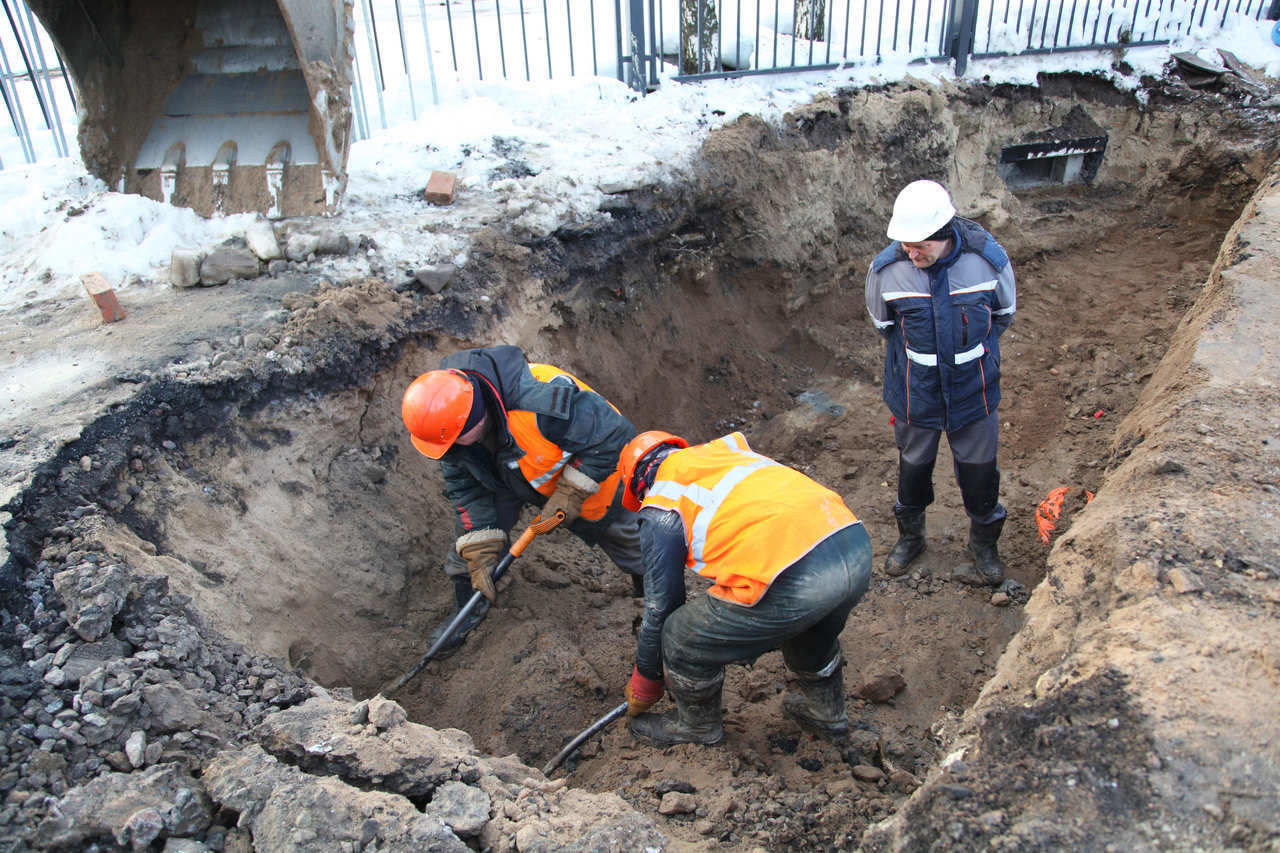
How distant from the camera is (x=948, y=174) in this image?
700cm

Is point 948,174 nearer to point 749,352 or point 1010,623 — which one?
point 749,352

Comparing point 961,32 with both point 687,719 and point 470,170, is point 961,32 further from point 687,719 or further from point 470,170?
point 687,719

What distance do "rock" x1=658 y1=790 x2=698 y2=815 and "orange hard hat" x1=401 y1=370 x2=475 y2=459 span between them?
63.3 inches

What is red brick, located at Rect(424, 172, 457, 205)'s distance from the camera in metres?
5.12

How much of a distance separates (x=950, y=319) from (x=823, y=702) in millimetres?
1720

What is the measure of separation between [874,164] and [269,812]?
6247 mm

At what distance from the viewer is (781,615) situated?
2715mm

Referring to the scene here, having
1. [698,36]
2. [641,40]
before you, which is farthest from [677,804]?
[698,36]

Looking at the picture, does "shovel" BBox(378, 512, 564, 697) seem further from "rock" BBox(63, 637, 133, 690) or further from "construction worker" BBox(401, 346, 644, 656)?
"rock" BBox(63, 637, 133, 690)

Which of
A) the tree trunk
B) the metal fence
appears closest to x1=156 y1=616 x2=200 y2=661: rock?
the metal fence

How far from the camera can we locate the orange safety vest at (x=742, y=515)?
2.63 metres

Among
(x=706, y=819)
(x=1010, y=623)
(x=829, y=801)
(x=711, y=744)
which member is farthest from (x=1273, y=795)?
(x=1010, y=623)

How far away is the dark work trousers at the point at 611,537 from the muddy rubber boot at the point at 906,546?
4.47 ft

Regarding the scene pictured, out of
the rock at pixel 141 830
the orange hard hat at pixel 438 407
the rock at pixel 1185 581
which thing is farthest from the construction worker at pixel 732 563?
the rock at pixel 141 830
